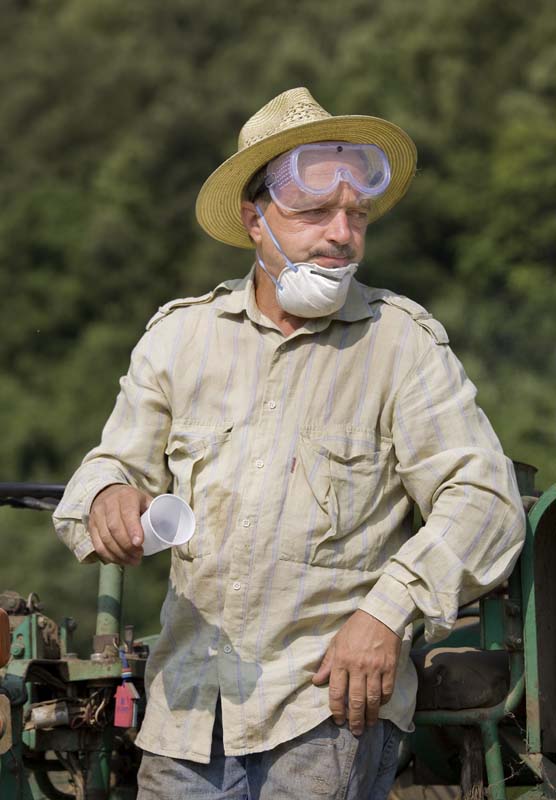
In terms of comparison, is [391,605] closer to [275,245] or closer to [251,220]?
[275,245]

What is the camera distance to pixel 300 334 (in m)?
2.65

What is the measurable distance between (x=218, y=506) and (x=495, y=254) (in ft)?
28.2

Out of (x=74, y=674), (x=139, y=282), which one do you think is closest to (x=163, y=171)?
(x=139, y=282)

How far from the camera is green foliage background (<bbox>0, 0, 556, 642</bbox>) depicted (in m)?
10.1

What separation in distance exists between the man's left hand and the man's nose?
72 centimetres

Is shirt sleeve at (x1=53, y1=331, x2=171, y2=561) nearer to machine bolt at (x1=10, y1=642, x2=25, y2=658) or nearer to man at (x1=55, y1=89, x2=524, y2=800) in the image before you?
man at (x1=55, y1=89, x2=524, y2=800)

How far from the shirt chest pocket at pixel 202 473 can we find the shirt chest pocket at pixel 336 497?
14 cm

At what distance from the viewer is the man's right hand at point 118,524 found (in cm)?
236

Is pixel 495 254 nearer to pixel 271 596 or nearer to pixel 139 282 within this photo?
pixel 139 282

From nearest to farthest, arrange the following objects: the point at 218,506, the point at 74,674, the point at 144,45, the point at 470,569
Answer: the point at 470,569 < the point at 218,506 < the point at 74,674 < the point at 144,45

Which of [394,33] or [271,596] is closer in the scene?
[271,596]

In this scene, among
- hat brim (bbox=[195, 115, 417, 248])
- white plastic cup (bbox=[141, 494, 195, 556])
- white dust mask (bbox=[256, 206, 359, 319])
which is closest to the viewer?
white plastic cup (bbox=[141, 494, 195, 556])

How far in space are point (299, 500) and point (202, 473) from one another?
0.69 ft

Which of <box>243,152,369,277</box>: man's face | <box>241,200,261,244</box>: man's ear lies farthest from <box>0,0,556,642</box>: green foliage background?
<box>243,152,369,277</box>: man's face
